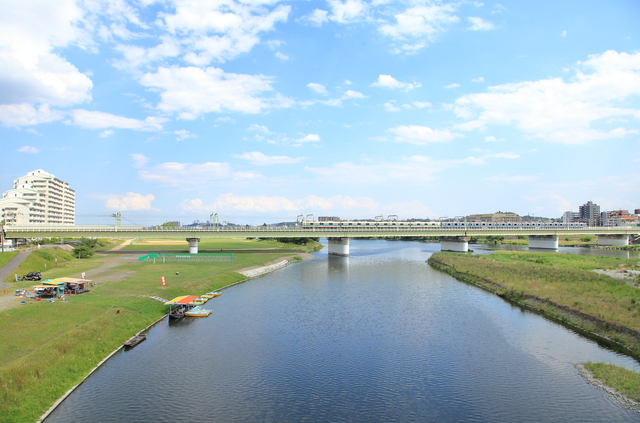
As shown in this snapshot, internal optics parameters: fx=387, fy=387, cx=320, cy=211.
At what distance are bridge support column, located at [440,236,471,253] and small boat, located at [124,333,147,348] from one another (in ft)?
358

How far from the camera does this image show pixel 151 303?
46219 mm

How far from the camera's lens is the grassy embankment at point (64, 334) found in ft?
74.7

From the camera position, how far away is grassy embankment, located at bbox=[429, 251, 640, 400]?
28.3 m

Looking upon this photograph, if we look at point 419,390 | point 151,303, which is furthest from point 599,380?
point 151,303

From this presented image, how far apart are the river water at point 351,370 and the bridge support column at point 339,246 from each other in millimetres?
75726

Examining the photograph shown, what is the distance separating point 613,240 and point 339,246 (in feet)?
417

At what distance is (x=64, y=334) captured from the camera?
31.2m

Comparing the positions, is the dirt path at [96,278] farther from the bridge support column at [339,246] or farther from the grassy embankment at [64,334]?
the bridge support column at [339,246]

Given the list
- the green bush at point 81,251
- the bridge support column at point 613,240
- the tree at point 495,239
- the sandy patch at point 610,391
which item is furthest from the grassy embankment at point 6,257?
the bridge support column at point 613,240

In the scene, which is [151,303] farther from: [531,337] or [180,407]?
[531,337]

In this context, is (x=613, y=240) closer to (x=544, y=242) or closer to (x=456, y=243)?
(x=544, y=242)

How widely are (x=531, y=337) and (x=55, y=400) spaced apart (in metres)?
38.3

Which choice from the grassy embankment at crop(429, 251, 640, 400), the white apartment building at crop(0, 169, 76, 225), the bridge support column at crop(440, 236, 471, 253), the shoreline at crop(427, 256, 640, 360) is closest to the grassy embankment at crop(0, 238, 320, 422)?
the grassy embankment at crop(429, 251, 640, 400)

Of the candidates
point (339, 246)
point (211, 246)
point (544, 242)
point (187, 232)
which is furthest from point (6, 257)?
point (544, 242)
